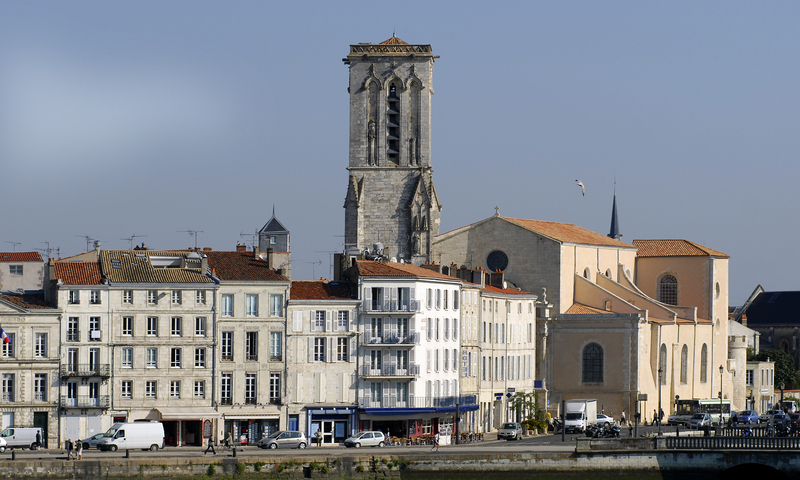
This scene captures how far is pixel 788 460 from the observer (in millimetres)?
74250

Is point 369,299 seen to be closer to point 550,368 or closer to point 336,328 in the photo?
point 336,328

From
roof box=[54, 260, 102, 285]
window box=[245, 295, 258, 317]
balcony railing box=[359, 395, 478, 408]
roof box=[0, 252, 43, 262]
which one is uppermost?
roof box=[0, 252, 43, 262]

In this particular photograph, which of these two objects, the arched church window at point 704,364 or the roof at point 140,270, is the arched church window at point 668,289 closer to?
the arched church window at point 704,364

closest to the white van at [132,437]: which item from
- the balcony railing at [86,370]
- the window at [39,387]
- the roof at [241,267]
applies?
the balcony railing at [86,370]

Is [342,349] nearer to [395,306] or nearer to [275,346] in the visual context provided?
[275,346]

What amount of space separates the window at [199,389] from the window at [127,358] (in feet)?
10.9

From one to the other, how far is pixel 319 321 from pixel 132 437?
13.8 meters

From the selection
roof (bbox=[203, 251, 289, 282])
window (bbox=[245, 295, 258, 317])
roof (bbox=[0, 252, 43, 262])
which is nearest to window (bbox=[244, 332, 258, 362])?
window (bbox=[245, 295, 258, 317])

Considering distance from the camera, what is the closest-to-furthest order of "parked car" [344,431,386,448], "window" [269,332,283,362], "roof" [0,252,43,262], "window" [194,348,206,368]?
"parked car" [344,431,386,448]
"window" [194,348,206,368]
"window" [269,332,283,362]
"roof" [0,252,43,262]

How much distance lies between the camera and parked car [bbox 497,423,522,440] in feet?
291

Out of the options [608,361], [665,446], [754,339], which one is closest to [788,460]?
[665,446]

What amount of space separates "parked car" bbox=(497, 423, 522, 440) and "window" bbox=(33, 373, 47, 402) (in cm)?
2376

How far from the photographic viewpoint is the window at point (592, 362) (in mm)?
107625

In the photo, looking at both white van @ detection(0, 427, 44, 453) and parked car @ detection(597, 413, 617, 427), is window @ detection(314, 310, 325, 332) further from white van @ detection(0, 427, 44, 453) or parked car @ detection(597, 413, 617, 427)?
parked car @ detection(597, 413, 617, 427)
